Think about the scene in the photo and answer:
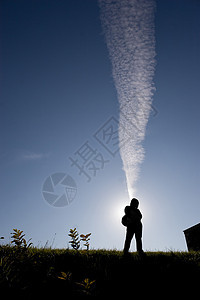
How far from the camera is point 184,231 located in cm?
1884

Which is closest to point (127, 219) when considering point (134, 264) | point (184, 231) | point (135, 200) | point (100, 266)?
point (135, 200)

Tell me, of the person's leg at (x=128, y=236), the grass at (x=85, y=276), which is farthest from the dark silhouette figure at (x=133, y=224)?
the grass at (x=85, y=276)

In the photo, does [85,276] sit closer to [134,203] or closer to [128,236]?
[128,236]

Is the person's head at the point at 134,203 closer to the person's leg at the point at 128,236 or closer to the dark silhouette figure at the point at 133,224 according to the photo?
the dark silhouette figure at the point at 133,224

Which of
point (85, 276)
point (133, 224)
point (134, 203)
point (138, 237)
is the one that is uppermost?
point (134, 203)

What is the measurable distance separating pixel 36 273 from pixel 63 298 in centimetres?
66

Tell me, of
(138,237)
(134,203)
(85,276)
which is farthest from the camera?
(134,203)

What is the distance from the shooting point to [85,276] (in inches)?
142

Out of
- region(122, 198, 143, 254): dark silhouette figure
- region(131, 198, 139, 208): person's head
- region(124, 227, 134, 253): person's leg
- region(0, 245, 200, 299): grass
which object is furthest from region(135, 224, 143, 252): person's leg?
region(0, 245, 200, 299): grass

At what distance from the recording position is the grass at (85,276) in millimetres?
2777

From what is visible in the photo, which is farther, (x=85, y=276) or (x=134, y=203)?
(x=134, y=203)

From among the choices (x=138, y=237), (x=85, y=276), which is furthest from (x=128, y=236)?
(x=85, y=276)

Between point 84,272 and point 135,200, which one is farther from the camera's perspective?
point 135,200

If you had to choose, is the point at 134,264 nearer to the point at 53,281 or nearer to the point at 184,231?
the point at 53,281
